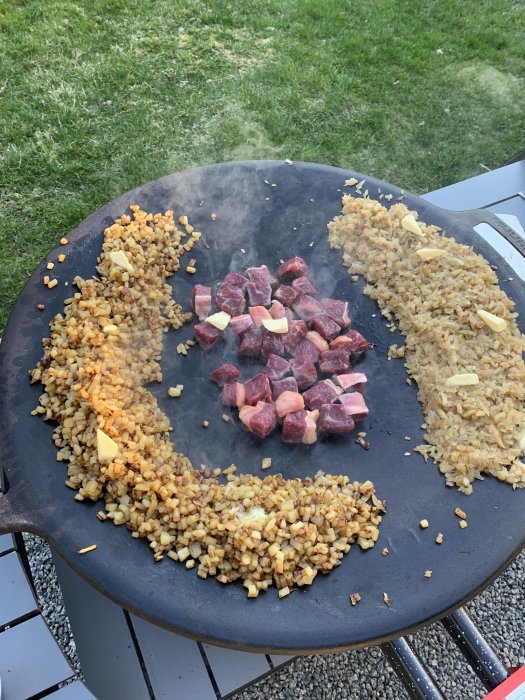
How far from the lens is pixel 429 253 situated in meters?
3.38

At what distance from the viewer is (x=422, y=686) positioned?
8.50 ft

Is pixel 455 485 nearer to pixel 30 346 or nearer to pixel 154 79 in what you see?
pixel 30 346

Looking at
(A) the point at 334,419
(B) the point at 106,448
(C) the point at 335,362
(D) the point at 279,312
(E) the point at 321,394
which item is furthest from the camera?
(D) the point at 279,312

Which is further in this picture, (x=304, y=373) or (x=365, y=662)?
(x=365, y=662)

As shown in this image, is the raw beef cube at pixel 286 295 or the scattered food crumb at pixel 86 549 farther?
the raw beef cube at pixel 286 295

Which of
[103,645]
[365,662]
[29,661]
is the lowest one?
[365,662]

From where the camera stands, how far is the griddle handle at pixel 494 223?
351cm

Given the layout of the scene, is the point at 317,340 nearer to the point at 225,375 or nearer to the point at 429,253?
the point at 225,375

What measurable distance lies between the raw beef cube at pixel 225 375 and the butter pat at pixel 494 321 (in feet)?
4.36

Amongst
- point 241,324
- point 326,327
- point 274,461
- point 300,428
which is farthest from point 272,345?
point 274,461

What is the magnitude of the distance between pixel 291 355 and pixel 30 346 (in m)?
1.34

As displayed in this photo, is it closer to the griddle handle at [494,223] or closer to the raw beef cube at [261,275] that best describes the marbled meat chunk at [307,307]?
the raw beef cube at [261,275]

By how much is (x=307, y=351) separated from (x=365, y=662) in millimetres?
1926

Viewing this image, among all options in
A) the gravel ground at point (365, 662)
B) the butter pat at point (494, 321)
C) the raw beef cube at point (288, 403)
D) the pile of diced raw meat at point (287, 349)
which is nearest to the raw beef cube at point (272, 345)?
the pile of diced raw meat at point (287, 349)
